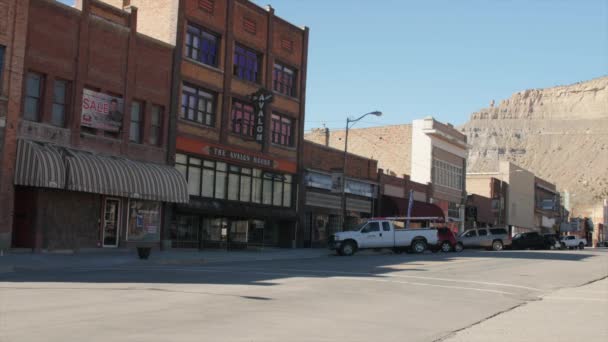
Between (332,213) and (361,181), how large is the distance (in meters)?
4.26

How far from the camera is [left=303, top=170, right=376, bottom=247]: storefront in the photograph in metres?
46.6

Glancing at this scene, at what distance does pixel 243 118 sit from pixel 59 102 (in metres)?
13.2

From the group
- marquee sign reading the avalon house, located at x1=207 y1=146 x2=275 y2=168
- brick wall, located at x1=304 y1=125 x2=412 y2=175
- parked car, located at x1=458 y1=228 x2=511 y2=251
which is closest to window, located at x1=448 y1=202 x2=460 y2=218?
brick wall, located at x1=304 y1=125 x2=412 y2=175

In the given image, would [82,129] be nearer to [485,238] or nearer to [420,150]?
[485,238]

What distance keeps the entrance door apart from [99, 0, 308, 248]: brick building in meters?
3.19

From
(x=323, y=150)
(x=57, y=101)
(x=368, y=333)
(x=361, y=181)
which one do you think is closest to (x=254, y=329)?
(x=368, y=333)

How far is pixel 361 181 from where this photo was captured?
51562mm

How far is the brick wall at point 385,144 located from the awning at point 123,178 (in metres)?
32.9

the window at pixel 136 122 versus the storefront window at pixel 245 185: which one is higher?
the window at pixel 136 122

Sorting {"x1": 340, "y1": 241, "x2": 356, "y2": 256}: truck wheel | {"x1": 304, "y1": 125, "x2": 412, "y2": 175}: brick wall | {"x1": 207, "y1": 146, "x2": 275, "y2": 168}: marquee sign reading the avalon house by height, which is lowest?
{"x1": 340, "y1": 241, "x2": 356, "y2": 256}: truck wheel

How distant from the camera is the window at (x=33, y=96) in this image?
2814 centimetres

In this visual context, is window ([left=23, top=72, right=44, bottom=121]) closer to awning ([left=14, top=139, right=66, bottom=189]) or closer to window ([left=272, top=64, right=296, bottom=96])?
awning ([left=14, top=139, right=66, bottom=189])

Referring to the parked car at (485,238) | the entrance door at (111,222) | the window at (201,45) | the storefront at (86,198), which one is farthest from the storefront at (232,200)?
the parked car at (485,238)

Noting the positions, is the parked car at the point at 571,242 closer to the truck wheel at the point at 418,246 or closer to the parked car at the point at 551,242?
the parked car at the point at 551,242
